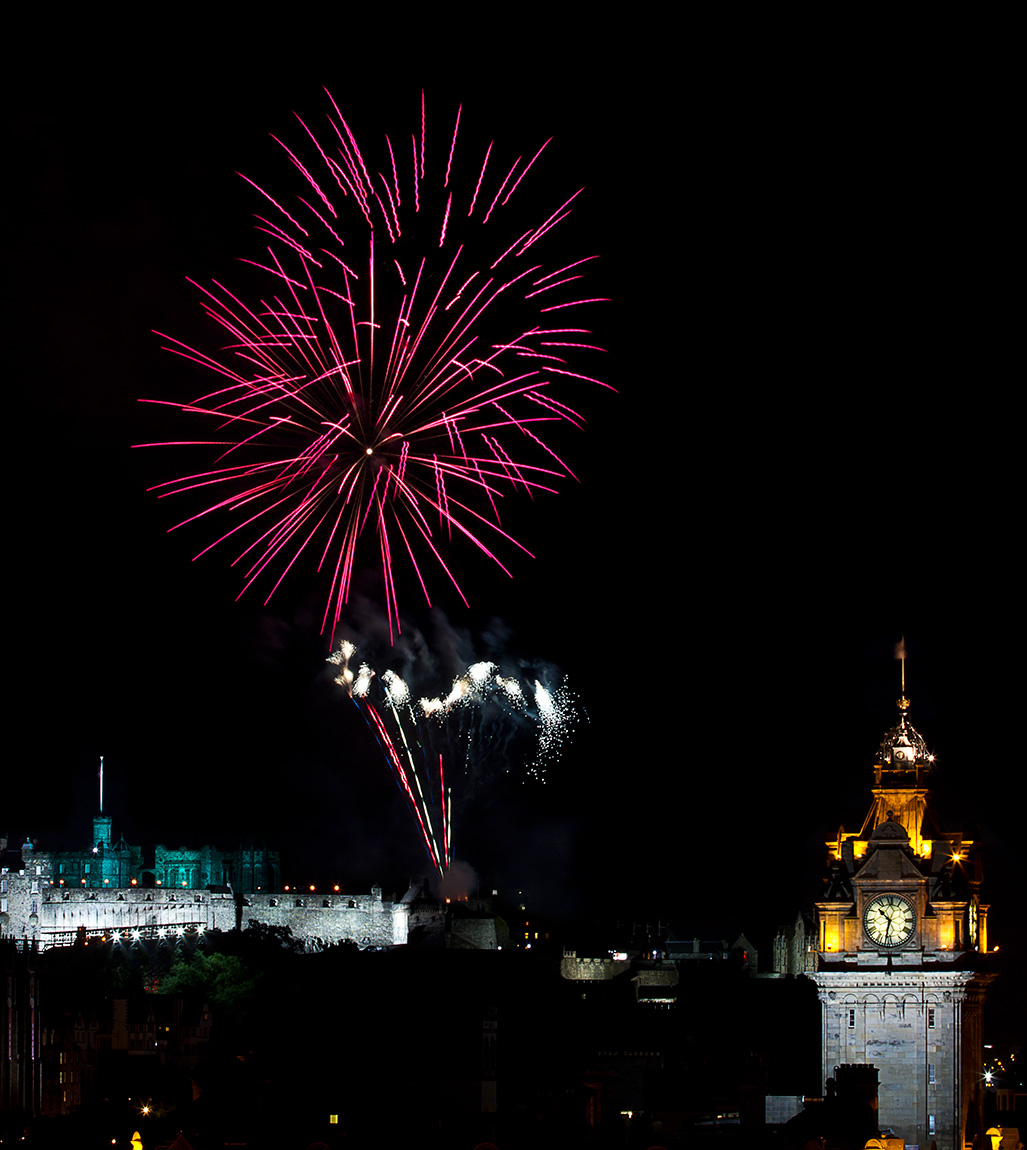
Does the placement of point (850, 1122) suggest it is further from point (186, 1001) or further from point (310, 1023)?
point (186, 1001)

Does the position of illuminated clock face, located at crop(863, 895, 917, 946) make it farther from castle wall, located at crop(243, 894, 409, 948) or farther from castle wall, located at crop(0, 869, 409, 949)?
castle wall, located at crop(0, 869, 409, 949)

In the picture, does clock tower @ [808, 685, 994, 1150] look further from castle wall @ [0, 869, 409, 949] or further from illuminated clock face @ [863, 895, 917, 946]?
castle wall @ [0, 869, 409, 949]

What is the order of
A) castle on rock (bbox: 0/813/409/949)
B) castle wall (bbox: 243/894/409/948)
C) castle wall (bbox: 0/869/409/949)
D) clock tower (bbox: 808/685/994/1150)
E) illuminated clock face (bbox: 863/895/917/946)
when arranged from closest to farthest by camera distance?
clock tower (bbox: 808/685/994/1150) → illuminated clock face (bbox: 863/895/917/946) → castle wall (bbox: 243/894/409/948) → castle on rock (bbox: 0/813/409/949) → castle wall (bbox: 0/869/409/949)

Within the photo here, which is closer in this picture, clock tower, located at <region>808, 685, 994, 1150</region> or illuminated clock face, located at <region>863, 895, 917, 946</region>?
clock tower, located at <region>808, 685, 994, 1150</region>

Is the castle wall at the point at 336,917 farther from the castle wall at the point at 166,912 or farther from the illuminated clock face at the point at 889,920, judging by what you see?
the illuminated clock face at the point at 889,920

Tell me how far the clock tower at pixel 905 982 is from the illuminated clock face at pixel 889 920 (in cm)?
1

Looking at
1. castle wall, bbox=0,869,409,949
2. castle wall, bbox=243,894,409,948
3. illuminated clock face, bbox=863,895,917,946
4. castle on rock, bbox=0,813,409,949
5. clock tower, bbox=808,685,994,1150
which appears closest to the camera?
clock tower, bbox=808,685,994,1150

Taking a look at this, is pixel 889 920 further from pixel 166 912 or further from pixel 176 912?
pixel 166 912

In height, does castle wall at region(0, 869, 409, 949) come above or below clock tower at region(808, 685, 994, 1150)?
below

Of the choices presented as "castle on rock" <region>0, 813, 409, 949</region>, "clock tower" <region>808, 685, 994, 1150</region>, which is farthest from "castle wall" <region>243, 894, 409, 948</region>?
"clock tower" <region>808, 685, 994, 1150</region>

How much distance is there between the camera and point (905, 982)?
87.8 ft

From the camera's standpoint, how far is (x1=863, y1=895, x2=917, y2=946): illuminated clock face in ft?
88.0

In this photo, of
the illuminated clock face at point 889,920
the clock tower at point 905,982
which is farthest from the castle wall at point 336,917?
the illuminated clock face at point 889,920

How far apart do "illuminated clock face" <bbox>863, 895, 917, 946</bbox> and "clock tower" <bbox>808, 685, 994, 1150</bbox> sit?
0.04 ft
